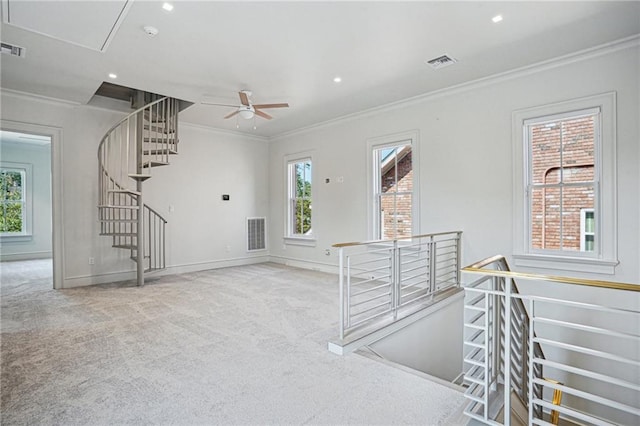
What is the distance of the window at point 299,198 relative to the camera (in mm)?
7029

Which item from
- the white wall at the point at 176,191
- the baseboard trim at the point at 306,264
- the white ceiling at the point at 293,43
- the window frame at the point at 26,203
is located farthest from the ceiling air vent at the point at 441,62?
the window frame at the point at 26,203

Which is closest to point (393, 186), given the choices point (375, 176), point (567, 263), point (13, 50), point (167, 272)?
point (375, 176)

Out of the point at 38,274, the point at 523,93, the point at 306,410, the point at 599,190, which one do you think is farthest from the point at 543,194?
the point at 38,274

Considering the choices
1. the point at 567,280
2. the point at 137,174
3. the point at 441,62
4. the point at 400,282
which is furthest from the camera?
the point at 137,174

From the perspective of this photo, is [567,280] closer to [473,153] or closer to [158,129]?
[473,153]

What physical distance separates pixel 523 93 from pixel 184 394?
477 cm

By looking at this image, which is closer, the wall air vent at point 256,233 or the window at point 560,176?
the window at point 560,176

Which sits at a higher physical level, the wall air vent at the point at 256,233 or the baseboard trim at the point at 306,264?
the wall air vent at the point at 256,233

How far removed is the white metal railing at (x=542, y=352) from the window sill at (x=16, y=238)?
10.5 meters

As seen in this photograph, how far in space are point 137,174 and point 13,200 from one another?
5918 mm

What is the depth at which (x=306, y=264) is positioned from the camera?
6.90m

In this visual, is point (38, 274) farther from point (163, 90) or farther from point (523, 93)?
point (523, 93)

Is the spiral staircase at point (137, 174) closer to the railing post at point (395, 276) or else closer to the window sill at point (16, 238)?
the railing post at point (395, 276)

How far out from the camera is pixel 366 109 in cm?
572
